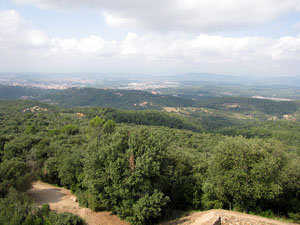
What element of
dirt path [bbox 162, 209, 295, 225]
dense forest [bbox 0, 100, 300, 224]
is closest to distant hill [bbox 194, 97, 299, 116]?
dense forest [bbox 0, 100, 300, 224]

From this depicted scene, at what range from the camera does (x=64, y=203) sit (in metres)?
19.5

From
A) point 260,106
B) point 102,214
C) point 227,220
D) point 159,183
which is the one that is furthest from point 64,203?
point 260,106

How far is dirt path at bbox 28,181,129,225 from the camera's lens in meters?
16.4

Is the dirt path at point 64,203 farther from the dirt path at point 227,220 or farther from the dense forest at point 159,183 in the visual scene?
the dirt path at point 227,220

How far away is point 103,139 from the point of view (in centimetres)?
1817

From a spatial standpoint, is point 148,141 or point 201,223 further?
point 148,141

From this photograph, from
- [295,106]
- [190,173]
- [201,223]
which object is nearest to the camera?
[201,223]

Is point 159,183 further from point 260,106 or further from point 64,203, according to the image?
point 260,106

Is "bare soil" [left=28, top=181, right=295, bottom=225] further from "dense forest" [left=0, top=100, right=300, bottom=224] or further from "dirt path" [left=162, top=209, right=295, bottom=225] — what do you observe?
"dense forest" [left=0, top=100, right=300, bottom=224]

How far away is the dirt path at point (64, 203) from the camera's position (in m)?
16.4

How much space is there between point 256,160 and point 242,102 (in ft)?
670

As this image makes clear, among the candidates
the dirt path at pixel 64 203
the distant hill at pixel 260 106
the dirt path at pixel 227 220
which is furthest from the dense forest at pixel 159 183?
the distant hill at pixel 260 106

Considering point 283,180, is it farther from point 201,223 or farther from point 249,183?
point 201,223

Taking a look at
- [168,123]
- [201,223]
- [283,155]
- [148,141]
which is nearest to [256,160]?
[283,155]
